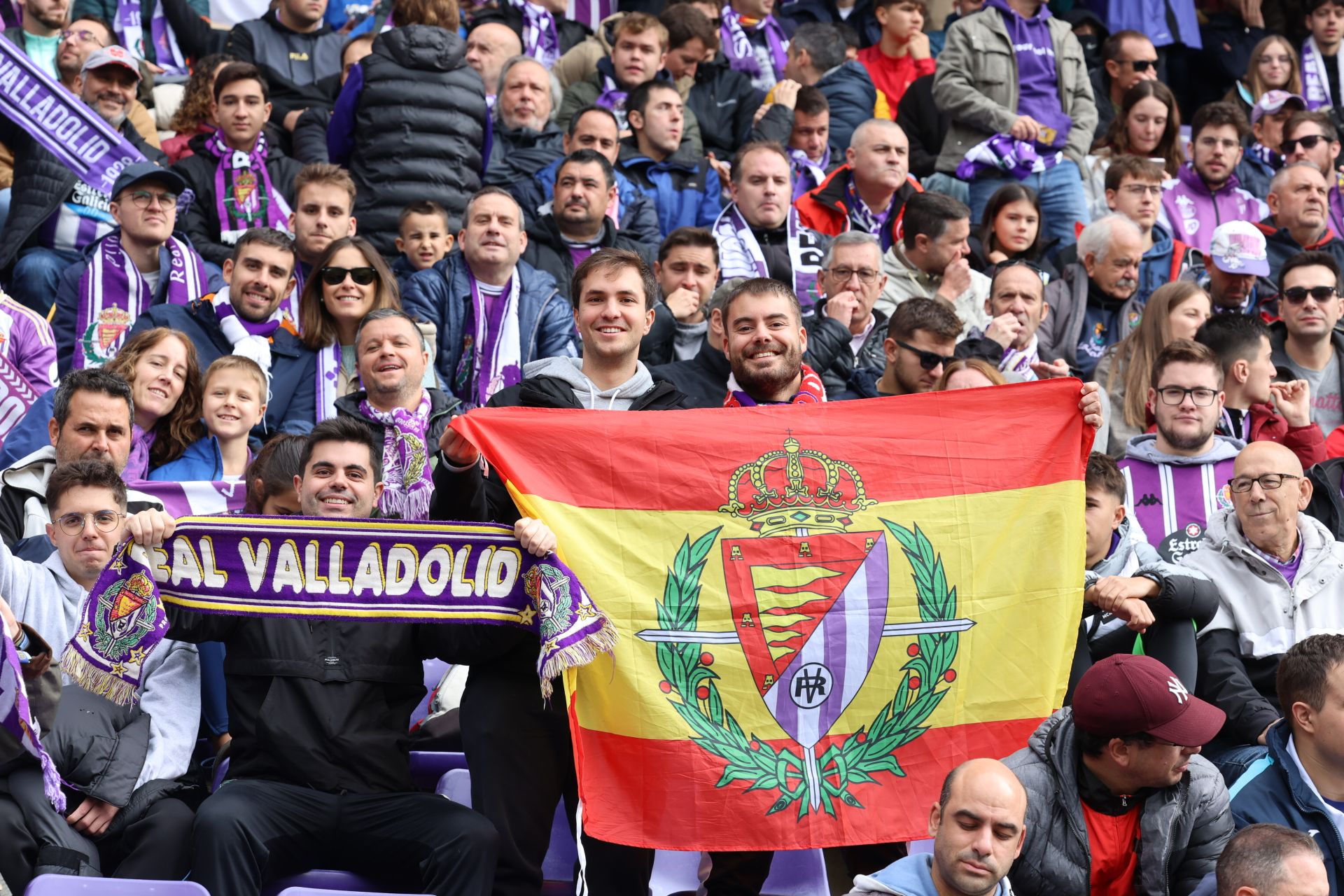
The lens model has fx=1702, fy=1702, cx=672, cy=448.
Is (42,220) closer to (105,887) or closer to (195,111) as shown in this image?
(195,111)

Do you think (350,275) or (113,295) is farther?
(113,295)

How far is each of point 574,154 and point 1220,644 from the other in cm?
471

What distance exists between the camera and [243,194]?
32.9 feet

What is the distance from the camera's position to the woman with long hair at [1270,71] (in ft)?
44.2

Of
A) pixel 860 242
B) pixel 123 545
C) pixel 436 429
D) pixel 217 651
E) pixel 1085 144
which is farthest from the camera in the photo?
pixel 1085 144

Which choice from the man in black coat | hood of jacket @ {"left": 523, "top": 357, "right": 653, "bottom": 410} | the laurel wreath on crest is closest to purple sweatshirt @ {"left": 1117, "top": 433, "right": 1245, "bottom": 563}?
the laurel wreath on crest

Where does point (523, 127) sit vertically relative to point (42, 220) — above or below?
above

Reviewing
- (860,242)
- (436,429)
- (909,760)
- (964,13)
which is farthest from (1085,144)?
(909,760)

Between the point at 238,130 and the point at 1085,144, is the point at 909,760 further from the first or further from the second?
the point at 1085,144

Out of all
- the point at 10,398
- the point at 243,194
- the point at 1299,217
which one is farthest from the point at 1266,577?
the point at 243,194

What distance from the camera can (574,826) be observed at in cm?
572

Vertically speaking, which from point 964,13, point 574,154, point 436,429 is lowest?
point 436,429

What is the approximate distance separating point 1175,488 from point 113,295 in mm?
5351

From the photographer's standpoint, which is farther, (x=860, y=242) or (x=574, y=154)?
(x=574, y=154)
